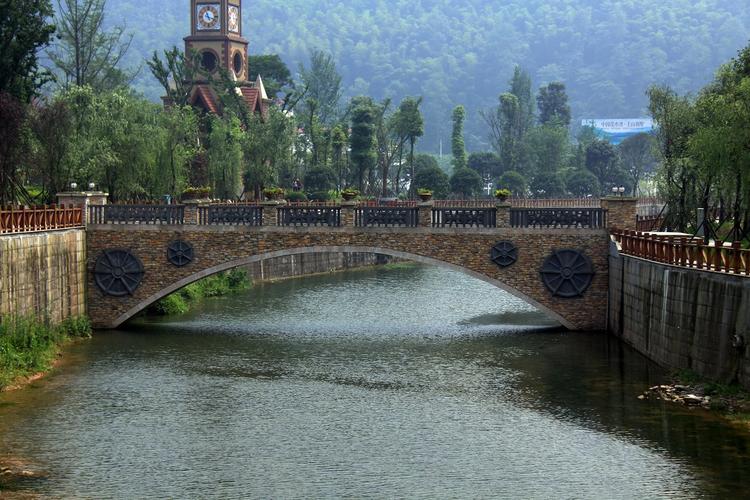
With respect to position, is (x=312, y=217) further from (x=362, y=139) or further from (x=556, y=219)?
(x=362, y=139)

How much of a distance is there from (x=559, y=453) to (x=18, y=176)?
40.7 m

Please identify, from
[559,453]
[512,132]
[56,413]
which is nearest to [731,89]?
[559,453]

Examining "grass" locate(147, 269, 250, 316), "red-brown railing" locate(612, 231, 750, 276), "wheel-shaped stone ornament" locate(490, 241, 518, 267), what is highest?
"red-brown railing" locate(612, 231, 750, 276)

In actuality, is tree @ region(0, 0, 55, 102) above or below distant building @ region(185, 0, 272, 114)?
below

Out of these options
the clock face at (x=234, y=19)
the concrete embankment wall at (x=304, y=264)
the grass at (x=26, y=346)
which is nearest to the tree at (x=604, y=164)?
the clock face at (x=234, y=19)

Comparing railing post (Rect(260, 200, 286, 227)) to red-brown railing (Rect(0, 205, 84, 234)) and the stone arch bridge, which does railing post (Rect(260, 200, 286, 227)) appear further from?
red-brown railing (Rect(0, 205, 84, 234))

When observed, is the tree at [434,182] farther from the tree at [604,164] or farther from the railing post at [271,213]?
the railing post at [271,213]

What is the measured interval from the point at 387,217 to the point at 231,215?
6.20 meters

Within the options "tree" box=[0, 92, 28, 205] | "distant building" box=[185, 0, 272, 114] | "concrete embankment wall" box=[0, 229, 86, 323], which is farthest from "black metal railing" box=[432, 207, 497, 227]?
"distant building" box=[185, 0, 272, 114]

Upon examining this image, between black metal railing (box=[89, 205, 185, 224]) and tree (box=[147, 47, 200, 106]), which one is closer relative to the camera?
black metal railing (box=[89, 205, 185, 224])

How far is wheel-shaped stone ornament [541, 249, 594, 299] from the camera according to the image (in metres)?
45.3

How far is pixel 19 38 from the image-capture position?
54.3 metres

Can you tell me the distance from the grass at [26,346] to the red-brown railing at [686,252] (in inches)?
788

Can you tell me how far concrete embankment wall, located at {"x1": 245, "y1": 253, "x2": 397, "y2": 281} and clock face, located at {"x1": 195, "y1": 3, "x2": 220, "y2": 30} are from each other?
3206 centimetres
